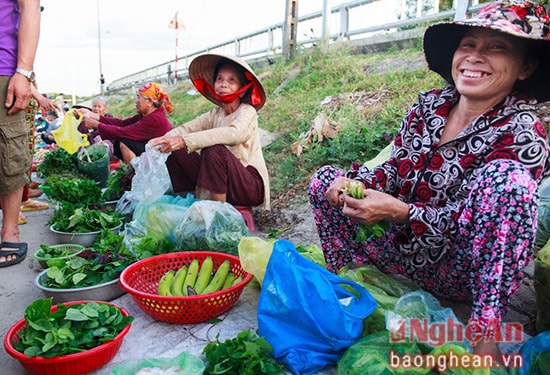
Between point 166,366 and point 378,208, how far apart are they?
3.01ft

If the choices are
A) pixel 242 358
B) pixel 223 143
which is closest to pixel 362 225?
pixel 242 358

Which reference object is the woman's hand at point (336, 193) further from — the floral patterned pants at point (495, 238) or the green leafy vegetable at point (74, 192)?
the green leafy vegetable at point (74, 192)

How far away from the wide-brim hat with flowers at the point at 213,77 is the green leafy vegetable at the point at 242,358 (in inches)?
83.2

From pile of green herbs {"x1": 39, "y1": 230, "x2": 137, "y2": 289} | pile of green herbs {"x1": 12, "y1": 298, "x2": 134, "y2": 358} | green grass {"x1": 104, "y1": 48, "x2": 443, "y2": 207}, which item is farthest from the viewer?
green grass {"x1": 104, "y1": 48, "x2": 443, "y2": 207}

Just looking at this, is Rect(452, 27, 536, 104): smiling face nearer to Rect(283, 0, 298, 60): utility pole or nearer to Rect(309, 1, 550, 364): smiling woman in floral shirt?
Rect(309, 1, 550, 364): smiling woman in floral shirt

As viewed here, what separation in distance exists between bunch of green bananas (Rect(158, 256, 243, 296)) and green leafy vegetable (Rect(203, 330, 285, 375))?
0.55m

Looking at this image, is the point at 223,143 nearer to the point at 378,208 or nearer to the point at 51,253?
the point at 51,253

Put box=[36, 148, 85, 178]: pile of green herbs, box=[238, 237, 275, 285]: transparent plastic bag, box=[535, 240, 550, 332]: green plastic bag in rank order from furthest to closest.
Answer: box=[36, 148, 85, 178]: pile of green herbs → box=[238, 237, 275, 285]: transparent plastic bag → box=[535, 240, 550, 332]: green plastic bag

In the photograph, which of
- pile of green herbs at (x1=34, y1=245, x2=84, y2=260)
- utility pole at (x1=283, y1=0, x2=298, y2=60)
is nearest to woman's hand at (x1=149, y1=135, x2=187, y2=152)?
pile of green herbs at (x1=34, y1=245, x2=84, y2=260)

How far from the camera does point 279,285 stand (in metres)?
1.61

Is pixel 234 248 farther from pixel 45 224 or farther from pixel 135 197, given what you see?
pixel 45 224

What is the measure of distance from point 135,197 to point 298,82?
4938mm

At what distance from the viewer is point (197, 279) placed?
222 centimetres

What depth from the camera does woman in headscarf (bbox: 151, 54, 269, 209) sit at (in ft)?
10.0
